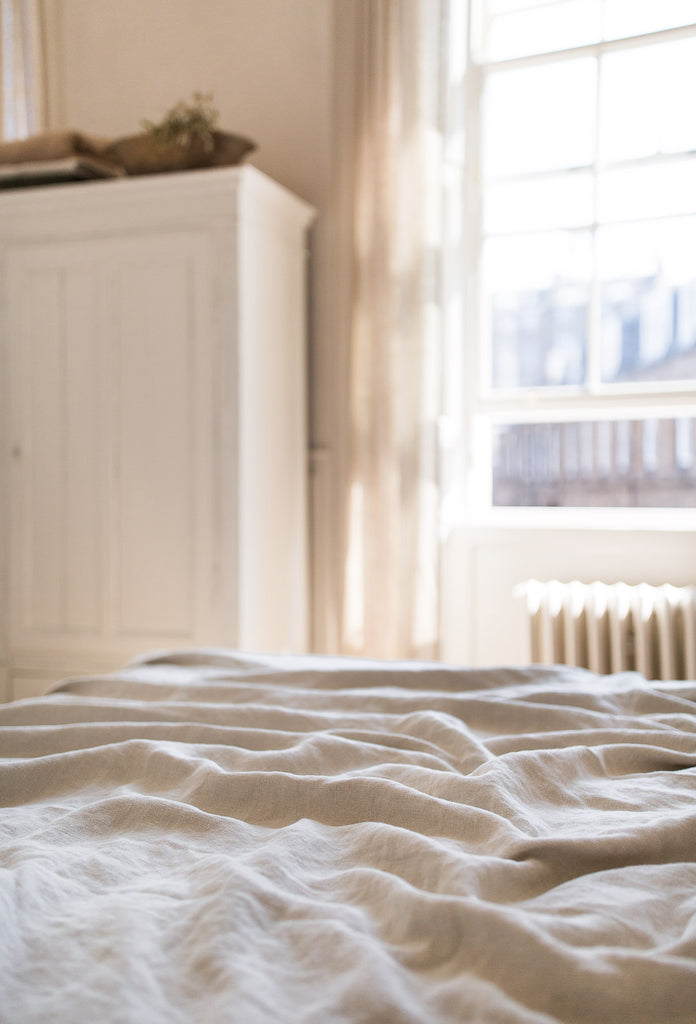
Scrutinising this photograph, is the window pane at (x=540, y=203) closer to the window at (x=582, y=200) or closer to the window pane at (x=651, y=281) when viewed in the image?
the window at (x=582, y=200)

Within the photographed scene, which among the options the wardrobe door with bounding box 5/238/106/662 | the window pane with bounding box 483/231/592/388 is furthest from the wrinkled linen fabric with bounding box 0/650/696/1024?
the window pane with bounding box 483/231/592/388

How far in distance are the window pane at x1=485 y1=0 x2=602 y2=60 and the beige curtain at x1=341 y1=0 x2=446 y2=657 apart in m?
0.27

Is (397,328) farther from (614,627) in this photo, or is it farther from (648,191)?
(614,627)

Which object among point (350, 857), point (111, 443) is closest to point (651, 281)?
point (111, 443)

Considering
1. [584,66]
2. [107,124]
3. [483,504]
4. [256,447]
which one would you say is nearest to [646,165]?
[584,66]

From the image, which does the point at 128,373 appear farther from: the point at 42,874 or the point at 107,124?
the point at 42,874

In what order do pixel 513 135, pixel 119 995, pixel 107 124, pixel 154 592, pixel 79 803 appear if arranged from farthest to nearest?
pixel 107 124, pixel 513 135, pixel 154 592, pixel 79 803, pixel 119 995

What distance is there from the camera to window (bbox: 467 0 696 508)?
2766mm

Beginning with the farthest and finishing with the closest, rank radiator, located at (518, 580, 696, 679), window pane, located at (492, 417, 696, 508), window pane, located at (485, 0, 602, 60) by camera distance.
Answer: window pane, located at (492, 417, 696, 508) → window pane, located at (485, 0, 602, 60) → radiator, located at (518, 580, 696, 679)

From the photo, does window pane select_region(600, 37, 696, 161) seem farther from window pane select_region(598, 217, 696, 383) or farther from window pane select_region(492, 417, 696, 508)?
window pane select_region(492, 417, 696, 508)

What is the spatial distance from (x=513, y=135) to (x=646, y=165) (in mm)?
462

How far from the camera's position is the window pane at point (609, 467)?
15.2 feet

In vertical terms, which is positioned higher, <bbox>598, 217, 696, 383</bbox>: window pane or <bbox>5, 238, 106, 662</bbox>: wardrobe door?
<bbox>598, 217, 696, 383</bbox>: window pane

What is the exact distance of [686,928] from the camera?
2.17 ft
